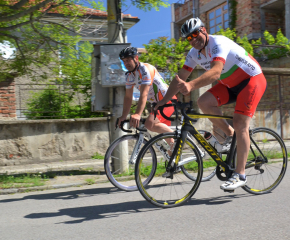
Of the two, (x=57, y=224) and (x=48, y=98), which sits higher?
(x=48, y=98)

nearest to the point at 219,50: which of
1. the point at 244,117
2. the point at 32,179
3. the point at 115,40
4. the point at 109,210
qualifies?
the point at 244,117

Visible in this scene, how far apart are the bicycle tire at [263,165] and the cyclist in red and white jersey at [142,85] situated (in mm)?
1195

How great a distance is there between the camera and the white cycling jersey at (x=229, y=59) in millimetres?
3906

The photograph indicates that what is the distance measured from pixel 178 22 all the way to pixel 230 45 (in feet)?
77.8

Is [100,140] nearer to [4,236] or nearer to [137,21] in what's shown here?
[4,236]

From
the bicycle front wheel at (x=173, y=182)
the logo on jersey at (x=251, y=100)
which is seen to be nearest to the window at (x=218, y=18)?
the logo on jersey at (x=251, y=100)

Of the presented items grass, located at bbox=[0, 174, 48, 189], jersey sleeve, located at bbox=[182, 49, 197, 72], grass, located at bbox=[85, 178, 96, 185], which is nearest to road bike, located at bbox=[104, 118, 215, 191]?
grass, located at bbox=[85, 178, 96, 185]

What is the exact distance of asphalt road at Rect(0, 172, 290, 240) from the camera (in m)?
3.19

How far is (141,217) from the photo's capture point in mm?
3707

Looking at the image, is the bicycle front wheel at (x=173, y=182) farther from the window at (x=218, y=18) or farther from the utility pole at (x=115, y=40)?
the window at (x=218, y=18)

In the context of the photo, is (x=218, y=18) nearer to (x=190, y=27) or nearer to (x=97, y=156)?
(x=97, y=156)

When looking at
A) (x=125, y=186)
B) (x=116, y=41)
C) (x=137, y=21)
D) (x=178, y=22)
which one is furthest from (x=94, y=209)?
(x=178, y=22)

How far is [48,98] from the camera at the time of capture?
29.7 ft

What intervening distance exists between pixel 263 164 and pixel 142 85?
6.36 ft
